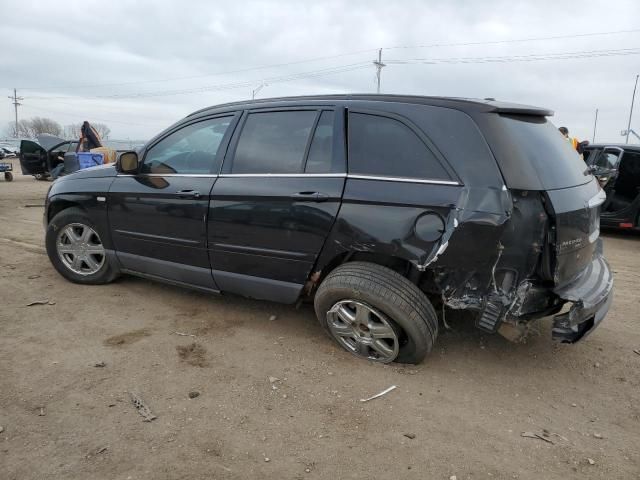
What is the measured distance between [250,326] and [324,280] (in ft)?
2.91

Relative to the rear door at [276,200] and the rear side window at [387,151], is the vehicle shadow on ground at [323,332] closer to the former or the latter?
the rear door at [276,200]

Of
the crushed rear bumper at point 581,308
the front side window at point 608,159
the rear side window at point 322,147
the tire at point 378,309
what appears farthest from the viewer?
the front side window at point 608,159

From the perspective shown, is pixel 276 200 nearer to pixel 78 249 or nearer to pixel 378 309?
pixel 378 309

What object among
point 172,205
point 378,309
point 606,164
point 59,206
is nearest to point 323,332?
point 378,309

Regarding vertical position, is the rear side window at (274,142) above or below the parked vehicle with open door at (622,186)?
above

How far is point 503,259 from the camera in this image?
272cm

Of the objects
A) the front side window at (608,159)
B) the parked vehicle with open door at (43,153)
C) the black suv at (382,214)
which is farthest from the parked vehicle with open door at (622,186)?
the parked vehicle with open door at (43,153)

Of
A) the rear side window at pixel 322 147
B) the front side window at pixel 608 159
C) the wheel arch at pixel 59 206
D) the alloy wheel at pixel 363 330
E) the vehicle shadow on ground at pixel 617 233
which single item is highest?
the rear side window at pixel 322 147

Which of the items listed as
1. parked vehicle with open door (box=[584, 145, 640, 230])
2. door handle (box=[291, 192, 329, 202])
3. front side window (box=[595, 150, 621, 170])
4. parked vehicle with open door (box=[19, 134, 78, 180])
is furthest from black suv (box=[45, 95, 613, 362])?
parked vehicle with open door (box=[19, 134, 78, 180])

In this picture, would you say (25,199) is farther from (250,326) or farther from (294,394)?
(294,394)

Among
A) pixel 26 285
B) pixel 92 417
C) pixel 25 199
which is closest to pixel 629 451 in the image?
pixel 92 417

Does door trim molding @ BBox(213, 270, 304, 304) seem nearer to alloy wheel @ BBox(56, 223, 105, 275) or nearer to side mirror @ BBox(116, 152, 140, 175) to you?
side mirror @ BBox(116, 152, 140, 175)

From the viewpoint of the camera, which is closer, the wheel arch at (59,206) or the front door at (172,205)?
the front door at (172,205)

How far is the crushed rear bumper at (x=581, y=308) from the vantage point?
278 centimetres
